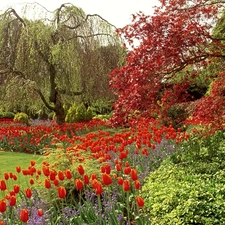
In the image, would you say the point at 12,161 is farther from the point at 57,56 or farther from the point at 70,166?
the point at 70,166

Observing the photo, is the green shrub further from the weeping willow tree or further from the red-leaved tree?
the weeping willow tree

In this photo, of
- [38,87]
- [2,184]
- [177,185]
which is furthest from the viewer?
[38,87]

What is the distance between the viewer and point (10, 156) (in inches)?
475

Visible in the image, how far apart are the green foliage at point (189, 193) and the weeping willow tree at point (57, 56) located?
894cm

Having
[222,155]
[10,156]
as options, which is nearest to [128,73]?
[222,155]

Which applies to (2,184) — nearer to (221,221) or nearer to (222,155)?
(221,221)

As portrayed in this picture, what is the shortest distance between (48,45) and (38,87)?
5.39 ft

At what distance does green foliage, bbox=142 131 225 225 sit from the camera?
4008mm

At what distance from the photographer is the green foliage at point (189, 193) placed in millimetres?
4008

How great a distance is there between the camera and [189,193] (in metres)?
4.31

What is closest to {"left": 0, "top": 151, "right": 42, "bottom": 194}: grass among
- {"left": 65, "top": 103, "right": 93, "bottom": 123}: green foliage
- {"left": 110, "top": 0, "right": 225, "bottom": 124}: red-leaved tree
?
{"left": 110, "top": 0, "right": 225, "bottom": 124}: red-leaved tree

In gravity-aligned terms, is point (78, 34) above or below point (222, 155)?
above

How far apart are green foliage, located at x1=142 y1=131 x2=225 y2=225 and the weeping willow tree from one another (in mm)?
8943

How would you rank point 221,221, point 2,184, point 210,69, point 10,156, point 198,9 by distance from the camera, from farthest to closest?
point 10,156 → point 210,69 → point 198,9 → point 2,184 → point 221,221
